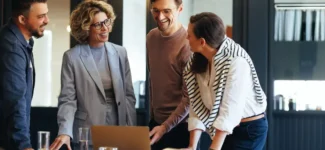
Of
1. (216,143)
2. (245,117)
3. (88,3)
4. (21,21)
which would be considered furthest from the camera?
(88,3)

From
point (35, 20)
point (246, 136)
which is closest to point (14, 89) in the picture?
point (35, 20)

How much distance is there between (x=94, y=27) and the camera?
3848 millimetres

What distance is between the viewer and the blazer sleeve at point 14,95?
131 inches

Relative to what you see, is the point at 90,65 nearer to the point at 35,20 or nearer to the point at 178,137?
the point at 35,20

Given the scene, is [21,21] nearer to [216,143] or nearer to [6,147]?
[6,147]

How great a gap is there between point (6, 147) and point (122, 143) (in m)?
0.66

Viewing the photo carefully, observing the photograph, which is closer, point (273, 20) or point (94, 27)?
point (94, 27)

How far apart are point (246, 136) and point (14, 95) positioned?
111 cm

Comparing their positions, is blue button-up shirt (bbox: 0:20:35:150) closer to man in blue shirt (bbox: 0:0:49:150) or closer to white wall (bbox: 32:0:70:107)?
man in blue shirt (bbox: 0:0:49:150)

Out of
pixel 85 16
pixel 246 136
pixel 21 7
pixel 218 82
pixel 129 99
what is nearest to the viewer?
pixel 218 82

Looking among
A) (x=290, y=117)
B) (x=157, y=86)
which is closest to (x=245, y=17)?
(x=290, y=117)

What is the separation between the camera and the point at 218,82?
3.23m

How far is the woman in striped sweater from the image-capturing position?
3.13 m

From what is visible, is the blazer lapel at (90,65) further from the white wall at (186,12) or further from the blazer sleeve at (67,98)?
the white wall at (186,12)
